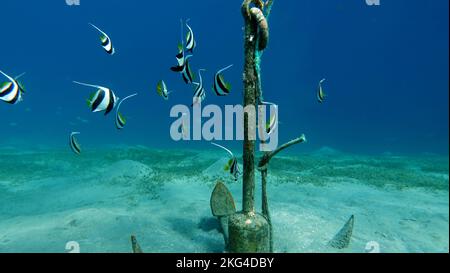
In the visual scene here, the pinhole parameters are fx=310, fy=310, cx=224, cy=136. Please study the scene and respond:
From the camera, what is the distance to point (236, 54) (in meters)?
128

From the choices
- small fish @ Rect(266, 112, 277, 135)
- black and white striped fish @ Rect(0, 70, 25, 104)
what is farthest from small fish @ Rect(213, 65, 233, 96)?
black and white striped fish @ Rect(0, 70, 25, 104)

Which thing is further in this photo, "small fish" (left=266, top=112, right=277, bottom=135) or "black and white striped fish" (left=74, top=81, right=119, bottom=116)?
"black and white striped fish" (left=74, top=81, right=119, bottom=116)

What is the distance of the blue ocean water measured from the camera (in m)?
99.7

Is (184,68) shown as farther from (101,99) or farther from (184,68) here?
(101,99)

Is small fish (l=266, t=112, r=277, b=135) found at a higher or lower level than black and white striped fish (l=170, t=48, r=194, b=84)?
lower

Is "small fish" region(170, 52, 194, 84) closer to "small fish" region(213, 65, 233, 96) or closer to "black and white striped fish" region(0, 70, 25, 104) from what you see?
"small fish" region(213, 65, 233, 96)

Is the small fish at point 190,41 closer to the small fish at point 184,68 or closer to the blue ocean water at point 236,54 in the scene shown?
the small fish at point 184,68

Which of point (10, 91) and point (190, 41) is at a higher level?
point (190, 41)

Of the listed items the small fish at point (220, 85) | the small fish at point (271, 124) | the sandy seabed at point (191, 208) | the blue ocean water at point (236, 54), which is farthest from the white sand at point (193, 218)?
the blue ocean water at point (236, 54)

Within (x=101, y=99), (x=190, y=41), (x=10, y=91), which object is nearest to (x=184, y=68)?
(x=190, y=41)

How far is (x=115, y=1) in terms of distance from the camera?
4771 inches
